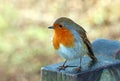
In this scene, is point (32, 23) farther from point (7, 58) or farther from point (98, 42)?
point (98, 42)

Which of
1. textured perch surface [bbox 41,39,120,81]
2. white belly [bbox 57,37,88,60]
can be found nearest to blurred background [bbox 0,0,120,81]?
white belly [bbox 57,37,88,60]

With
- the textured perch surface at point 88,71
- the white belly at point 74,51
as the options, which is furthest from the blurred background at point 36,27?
the textured perch surface at point 88,71

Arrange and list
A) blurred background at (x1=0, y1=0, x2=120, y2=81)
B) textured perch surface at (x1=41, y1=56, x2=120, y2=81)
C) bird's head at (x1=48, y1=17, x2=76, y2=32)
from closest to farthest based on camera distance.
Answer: textured perch surface at (x1=41, y1=56, x2=120, y2=81) < bird's head at (x1=48, y1=17, x2=76, y2=32) < blurred background at (x1=0, y1=0, x2=120, y2=81)

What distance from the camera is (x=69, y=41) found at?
90.1 inches

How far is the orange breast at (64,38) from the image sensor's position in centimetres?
226

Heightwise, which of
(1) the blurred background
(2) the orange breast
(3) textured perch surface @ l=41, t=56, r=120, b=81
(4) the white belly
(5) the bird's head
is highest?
(1) the blurred background

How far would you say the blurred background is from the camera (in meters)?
5.14

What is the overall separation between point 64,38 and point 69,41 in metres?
0.03

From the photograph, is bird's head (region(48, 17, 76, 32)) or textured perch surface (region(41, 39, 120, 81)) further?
bird's head (region(48, 17, 76, 32))

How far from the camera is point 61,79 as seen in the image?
198 cm

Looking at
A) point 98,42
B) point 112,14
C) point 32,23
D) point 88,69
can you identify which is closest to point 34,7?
point 32,23

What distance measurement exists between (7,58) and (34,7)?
0.89m

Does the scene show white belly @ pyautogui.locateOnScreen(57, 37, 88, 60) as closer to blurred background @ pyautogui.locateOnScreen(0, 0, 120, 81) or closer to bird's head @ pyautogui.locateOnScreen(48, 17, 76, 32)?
bird's head @ pyautogui.locateOnScreen(48, 17, 76, 32)

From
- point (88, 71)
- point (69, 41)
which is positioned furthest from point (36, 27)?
point (88, 71)
